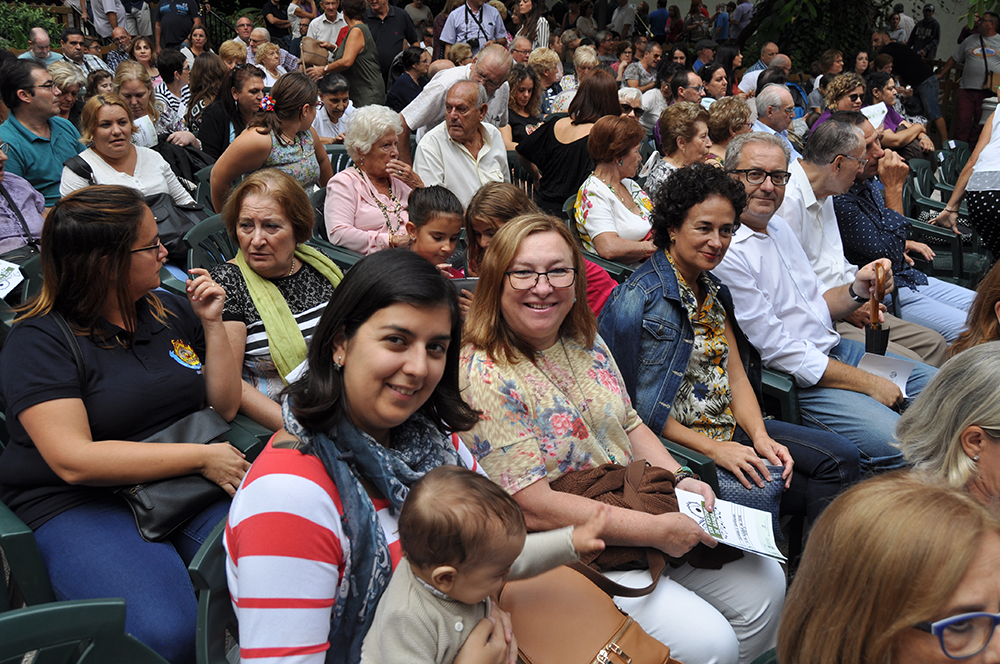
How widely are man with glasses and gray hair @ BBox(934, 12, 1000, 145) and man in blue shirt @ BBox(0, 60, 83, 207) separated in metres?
12.2

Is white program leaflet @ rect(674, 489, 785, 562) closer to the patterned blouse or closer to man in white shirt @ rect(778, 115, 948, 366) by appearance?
man in white shirt @ rect(778, 115, 948, 366)

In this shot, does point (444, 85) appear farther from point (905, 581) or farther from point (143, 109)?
point (905, 581)

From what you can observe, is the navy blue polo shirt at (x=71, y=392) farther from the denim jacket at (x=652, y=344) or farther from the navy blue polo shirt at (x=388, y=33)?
the navy blue polo shirt at (x=388, y=33)

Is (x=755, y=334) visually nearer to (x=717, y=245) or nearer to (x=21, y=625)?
(x=717, y=245)

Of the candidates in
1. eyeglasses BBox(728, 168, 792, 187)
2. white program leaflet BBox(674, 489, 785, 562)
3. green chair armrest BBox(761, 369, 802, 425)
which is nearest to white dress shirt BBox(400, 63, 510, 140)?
eyeglasses BBox(728, 168, 792, 187)

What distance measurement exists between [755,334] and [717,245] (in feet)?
1.90

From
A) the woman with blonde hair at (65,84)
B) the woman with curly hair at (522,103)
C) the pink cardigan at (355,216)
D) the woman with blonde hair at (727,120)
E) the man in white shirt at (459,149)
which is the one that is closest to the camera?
the pink cardigan at (355,216)

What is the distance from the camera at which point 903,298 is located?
461cm

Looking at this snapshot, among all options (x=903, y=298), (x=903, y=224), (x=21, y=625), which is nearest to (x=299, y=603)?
(x=21, y=625)

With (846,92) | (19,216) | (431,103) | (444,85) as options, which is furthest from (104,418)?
(846,92)

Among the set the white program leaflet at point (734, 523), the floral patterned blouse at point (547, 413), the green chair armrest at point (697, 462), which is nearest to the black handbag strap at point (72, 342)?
the floral patterned blouse at point (547, 413)

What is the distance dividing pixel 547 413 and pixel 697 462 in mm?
690

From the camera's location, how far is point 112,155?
427cm

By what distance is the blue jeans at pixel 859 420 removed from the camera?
122 inches
